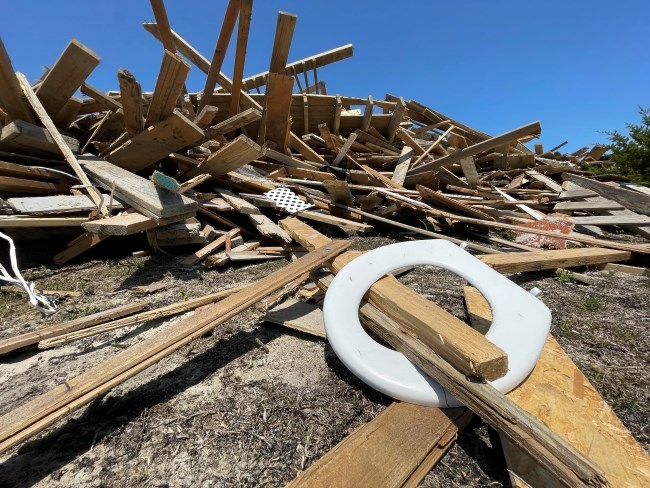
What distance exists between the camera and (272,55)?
17.3 feet

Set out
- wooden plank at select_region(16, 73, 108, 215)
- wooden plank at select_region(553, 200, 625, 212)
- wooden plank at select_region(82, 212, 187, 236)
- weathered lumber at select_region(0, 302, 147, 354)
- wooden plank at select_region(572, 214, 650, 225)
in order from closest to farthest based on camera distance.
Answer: weathered lumber at select_region(0, 302, 147, 354) < wooden plank at select_region(82, 212, 187, 236) < wooden plank at select_region(16, 73, 108, 215) < wooden plank at select_region(572, 214, 650, 225) < wooden plank at select_region(553, 200, 625, 212)

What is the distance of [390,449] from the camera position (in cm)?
143

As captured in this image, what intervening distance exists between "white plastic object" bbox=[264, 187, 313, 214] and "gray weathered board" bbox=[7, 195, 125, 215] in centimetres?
183

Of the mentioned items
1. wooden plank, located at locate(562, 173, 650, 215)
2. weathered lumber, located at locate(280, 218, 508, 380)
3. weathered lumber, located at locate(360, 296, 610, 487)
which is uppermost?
wooden plank, located at locate(562, 173, 650, 215)

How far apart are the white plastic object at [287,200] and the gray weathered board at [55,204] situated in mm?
1829

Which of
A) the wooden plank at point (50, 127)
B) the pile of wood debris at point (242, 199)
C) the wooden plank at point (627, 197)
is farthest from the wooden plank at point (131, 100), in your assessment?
the wooden plank at point (627, 197)

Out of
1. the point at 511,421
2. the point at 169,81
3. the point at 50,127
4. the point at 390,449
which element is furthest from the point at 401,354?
the point at 50,127

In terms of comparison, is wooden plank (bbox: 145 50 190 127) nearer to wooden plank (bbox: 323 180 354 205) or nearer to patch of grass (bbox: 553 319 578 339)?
wooden plank (bbox: 323 180 354 205)

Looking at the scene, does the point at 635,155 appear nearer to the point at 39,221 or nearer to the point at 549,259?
the point at 549,259

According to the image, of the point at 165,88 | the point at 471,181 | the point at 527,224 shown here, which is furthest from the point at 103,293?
the point at 471,181

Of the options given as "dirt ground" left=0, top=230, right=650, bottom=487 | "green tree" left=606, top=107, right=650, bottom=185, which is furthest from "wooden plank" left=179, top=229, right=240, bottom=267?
"green tree" left=606, top=107, right=650, bottom=185

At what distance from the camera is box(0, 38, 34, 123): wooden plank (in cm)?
351

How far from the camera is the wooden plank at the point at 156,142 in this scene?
144 inches

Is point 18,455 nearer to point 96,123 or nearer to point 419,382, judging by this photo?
point 419,382
